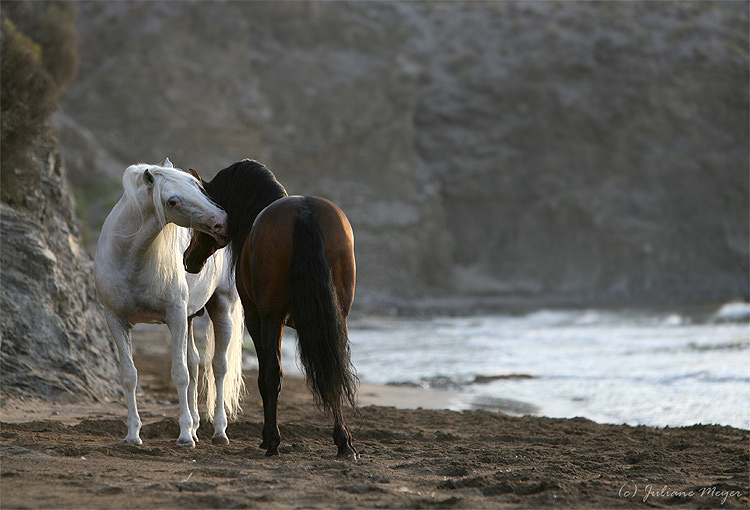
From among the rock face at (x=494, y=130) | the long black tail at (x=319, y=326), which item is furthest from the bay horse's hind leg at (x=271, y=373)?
the rock face at (x=494, y=130)

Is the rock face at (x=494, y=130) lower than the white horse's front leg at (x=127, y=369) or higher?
higher

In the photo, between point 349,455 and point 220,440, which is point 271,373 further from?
point 220,440

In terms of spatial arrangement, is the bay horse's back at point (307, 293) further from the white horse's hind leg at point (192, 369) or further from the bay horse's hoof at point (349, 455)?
the white horse's hind leg at point (192, 369)

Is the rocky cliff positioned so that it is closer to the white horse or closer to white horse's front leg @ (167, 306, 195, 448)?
the white horse

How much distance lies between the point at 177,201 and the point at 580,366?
9.83 metres

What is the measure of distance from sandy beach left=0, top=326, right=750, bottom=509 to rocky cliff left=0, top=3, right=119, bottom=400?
1.58 feet

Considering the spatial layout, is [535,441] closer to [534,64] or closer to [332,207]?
[332,207]

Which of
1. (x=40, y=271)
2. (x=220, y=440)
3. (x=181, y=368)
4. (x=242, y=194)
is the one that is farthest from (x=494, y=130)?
(x=181, y=368)

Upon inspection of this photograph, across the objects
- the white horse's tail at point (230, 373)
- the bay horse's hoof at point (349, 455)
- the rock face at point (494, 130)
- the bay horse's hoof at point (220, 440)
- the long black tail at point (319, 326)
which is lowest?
the bay horse's hoof at point (220, 440)

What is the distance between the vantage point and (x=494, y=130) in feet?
Answer: 143

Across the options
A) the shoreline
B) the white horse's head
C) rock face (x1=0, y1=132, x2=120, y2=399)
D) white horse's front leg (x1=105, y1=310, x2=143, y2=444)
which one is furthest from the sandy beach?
the white horse's head

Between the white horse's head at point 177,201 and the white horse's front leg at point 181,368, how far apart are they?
715 mm

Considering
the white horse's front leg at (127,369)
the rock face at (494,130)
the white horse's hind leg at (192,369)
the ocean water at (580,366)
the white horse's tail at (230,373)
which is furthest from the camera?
the rock face at (494,130)

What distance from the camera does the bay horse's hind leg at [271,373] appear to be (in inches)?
216
